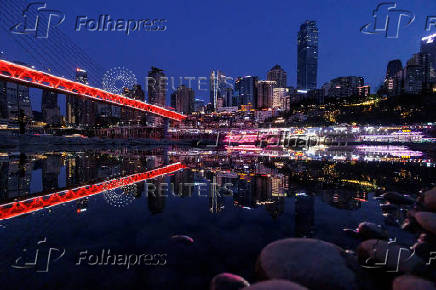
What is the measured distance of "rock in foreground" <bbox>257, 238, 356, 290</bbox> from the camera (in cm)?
165

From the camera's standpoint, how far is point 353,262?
6.19 feet

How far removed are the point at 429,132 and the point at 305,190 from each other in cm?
5525

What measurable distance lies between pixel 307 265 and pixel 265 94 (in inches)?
6343

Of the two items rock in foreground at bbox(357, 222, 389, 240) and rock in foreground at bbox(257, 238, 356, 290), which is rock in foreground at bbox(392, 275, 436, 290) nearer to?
rock in foreground at bbox(257, 238, 356, 290)

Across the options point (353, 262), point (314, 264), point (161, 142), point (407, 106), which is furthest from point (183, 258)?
point (407, 106)

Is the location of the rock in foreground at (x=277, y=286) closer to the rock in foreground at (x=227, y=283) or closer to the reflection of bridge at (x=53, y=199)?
the rock in foreground at (x=227, y=283)

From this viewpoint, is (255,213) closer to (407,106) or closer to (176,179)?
(176,179)

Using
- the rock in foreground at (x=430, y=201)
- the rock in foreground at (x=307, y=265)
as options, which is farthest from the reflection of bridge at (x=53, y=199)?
the rock in foreground at (x=430, y=201)

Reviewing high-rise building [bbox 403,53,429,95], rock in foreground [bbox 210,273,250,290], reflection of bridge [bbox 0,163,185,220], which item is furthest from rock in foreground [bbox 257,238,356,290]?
high-rise building [bbox 403,53,429,95]

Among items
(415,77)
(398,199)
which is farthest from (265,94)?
(398,199)

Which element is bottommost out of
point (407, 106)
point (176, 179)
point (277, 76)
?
point (176, 179)

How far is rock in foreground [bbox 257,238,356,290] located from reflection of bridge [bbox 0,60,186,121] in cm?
3570

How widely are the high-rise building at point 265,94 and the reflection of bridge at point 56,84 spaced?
11366 centimetres

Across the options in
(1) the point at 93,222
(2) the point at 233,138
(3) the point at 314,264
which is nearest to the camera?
(3) the point at 314,264
